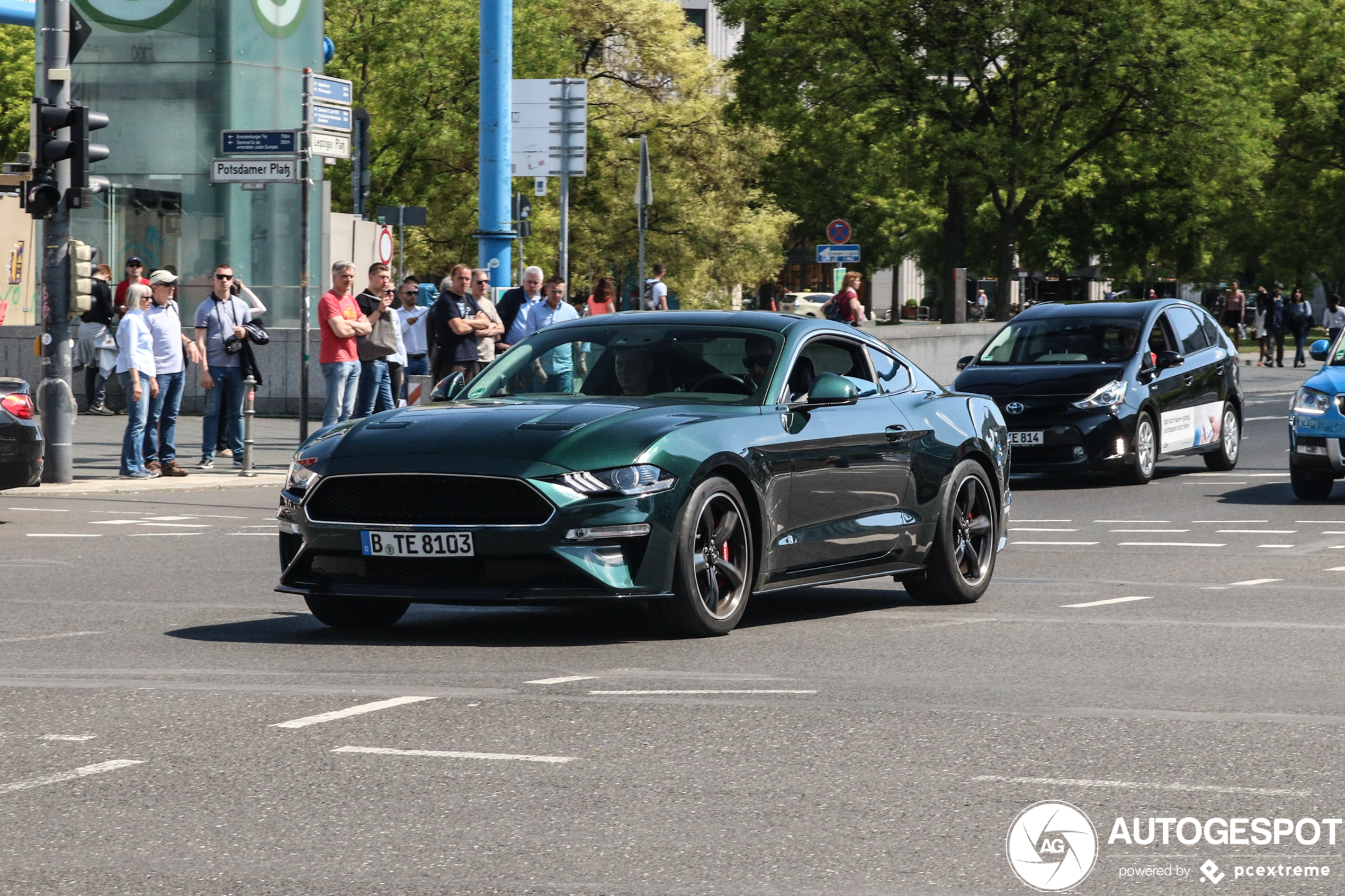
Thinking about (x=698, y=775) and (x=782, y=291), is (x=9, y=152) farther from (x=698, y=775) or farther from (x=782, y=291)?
(x=698, y=775)

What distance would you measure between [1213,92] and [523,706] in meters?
38.2

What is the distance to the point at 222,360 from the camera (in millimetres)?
20672

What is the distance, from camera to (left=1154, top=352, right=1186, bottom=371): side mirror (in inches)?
784

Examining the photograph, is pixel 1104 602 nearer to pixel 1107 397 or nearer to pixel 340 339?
pixel 1107 397

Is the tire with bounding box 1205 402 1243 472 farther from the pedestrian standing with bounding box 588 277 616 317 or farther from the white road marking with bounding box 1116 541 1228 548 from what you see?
the pedestrian standing with bounding box 588 277 616 317

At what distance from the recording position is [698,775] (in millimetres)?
6238

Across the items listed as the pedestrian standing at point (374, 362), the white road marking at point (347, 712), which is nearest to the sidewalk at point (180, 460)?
the pedestrian standing at point (374, 362)

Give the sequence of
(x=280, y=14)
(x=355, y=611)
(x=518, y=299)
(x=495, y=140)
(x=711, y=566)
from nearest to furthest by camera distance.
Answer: (x=711, y=566), (x=355, y=611), (x=518, y=299), (x=495, y=140), (x=280, y=14)

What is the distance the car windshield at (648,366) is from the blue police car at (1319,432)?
809cm

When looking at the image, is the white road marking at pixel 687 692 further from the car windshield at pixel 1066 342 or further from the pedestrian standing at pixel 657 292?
the pedestrian standing at pixel 657 292

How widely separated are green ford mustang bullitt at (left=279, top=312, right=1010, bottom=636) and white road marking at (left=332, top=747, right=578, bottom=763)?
88.3 inches

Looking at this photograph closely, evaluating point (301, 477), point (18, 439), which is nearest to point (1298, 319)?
point (18, 439)

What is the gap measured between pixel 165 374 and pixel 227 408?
1361 mm

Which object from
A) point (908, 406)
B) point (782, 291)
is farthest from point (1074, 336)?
point (782, 291)
